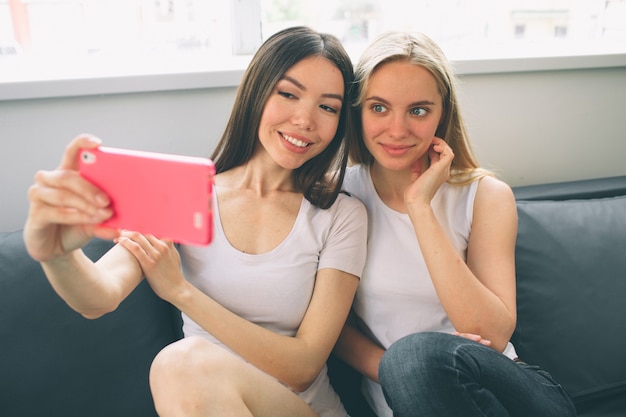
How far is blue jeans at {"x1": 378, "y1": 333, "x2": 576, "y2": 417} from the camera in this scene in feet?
3.33

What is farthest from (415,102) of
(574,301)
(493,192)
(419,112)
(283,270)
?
(574,301)

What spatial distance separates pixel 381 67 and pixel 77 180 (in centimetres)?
67

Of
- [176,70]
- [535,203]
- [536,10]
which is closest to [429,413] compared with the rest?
[535,203]

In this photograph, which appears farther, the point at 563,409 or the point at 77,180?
the point at 563,409

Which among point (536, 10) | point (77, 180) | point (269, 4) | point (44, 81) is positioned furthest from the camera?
point (536, 10)

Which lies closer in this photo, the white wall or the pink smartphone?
the pink smartphone

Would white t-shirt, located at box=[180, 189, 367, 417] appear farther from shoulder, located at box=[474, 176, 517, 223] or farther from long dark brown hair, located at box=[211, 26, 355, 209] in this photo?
shoulder, located at box=[474, 176, 517, 223]

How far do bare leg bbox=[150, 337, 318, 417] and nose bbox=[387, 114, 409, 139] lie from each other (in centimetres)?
53

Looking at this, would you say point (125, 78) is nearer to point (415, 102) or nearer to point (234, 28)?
point (234, 28)

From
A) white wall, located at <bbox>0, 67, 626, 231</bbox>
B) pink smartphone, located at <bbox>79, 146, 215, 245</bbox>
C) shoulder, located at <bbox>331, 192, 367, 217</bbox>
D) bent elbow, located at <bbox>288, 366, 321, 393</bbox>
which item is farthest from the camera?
white wall, located at <bbox>0, 67, 626, 231</bbox>

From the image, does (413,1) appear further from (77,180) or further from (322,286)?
(77,180)

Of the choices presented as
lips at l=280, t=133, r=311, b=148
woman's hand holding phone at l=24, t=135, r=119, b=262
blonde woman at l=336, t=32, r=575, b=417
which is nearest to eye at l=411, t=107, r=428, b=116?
blonde woman at l=336, t=32, r=575, b=417

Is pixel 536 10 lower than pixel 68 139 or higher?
higher

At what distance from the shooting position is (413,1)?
1904mm
